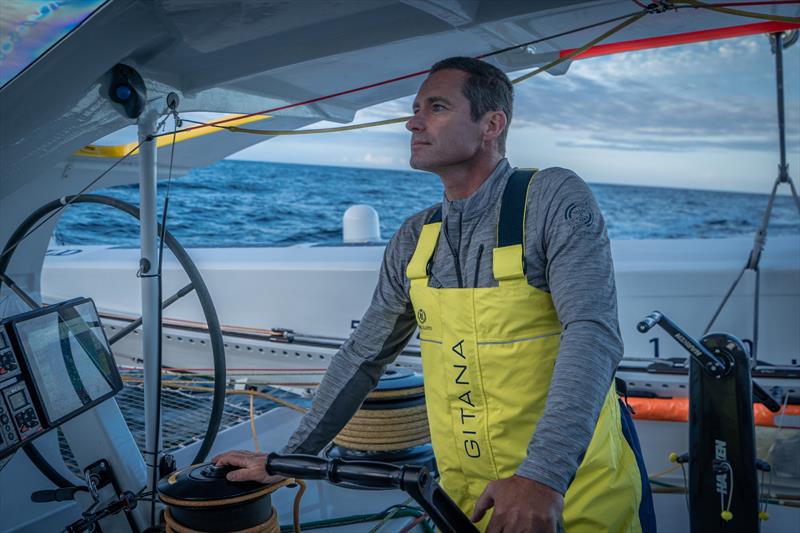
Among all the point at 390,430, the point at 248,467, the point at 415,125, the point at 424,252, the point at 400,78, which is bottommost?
the point at 390,430

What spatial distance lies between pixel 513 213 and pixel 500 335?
0.23m

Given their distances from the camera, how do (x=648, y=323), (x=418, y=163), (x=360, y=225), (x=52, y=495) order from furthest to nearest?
(x=360, y=225)
(x=52, y=495)
(x=648, y=323)
(x=418, y=163)

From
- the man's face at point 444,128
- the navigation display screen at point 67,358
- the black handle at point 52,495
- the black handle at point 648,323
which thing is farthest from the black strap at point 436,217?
the black handle at point 52,495

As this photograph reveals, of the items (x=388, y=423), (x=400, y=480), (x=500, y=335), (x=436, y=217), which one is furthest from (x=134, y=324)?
(x=400, y=480)

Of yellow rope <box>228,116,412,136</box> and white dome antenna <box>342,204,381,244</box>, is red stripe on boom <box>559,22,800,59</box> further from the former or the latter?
white dome antenna <box>342,204,381,244</box>

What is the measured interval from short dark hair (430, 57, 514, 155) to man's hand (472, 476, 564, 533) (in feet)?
2.53

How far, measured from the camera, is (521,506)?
3.28 ft

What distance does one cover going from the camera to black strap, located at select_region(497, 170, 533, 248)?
136 centimetres

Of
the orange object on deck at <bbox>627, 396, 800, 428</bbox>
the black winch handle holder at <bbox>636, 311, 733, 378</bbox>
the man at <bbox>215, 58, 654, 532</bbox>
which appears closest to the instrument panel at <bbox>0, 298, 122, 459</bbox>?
the man at <bbox>215, 58, 654, 532</bbox>

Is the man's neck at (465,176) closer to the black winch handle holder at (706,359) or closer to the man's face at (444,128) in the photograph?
the man's face at (444,128)

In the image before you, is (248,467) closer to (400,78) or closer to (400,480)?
(400,480)

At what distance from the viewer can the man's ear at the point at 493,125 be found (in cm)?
154

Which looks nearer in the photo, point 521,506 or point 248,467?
point 521,506

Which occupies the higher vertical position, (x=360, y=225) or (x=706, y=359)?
(x=360, y=225)
